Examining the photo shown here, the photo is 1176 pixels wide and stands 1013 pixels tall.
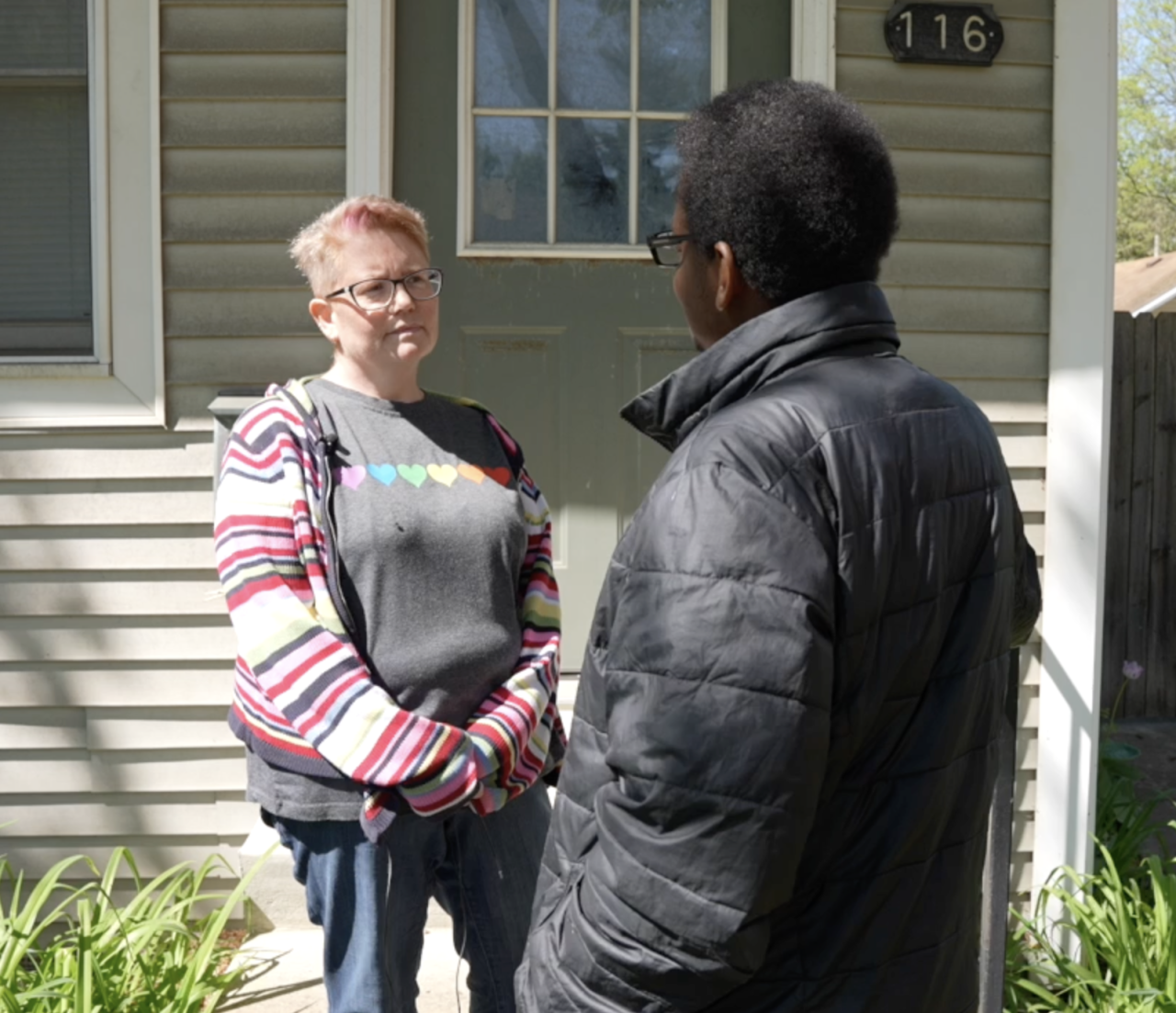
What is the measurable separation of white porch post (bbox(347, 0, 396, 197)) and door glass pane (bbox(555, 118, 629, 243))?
542 millimetres

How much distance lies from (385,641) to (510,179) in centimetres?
214

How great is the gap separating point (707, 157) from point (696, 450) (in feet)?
1.18

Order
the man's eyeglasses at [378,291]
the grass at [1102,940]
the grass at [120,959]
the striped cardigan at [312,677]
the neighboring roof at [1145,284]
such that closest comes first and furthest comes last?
the striped cardigan at [312,677], the man's eyeglasses at [378,291], the grass at [120,959], the grass at [1102,940], the neighboring roof at [1145,284]

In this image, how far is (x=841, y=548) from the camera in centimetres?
139

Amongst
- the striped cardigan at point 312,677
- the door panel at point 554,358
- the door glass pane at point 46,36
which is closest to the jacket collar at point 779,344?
the striped cardigan at point 312,677

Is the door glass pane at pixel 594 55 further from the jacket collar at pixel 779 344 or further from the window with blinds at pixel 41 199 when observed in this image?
the jacket collar at pixel 779 344

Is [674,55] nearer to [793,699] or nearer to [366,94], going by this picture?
[366,94]

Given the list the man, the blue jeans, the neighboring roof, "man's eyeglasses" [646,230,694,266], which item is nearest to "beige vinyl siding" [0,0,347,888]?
the blue jeans

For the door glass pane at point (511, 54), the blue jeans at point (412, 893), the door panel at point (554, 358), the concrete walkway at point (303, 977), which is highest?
the door glass pane at point (511, 54)

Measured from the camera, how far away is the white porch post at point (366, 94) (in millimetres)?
3945

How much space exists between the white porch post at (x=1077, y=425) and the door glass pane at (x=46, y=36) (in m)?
2.86

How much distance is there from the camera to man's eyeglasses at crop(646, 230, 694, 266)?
5.27 feet

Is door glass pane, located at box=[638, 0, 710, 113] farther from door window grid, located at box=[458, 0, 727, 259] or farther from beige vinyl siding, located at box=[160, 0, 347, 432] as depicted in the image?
beige vinyl siding, located at box=[160, 0, 347, 432]

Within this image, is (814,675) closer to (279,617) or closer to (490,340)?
(279,617)
